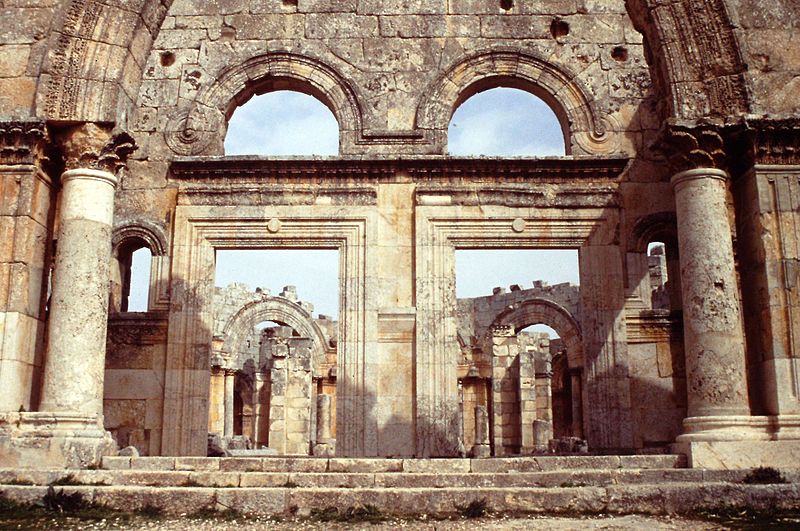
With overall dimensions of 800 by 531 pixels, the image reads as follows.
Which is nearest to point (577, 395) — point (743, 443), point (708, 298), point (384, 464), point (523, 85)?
point (523, 85)

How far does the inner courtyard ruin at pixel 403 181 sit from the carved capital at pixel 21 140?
0.07 feet

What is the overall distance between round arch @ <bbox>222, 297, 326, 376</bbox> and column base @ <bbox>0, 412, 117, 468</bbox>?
1507cm

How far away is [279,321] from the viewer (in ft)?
82.5

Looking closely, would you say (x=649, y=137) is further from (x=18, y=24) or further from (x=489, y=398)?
(x=489, y=398)

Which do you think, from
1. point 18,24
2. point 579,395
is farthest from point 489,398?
point 18,24

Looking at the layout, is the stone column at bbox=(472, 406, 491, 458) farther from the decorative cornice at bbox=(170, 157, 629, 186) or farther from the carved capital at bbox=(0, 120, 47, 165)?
the carved capital at bbox=(0, 120, 47, 165)

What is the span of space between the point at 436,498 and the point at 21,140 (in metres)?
5.51

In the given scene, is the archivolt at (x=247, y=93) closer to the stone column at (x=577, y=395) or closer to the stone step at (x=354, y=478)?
the stone step at (x=354, y=478)

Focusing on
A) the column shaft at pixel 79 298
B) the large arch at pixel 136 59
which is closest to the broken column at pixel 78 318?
the column shaft at pixel 79 298

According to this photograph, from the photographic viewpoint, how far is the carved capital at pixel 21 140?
9.18m

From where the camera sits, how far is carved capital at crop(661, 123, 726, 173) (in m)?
9.41

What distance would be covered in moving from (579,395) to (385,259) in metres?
9.07

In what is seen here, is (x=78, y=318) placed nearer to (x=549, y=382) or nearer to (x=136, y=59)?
(x=136, y=59)

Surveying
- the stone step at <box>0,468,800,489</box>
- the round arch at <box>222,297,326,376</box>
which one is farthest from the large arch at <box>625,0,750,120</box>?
the round arch at <box>222,297,326,376</box>
